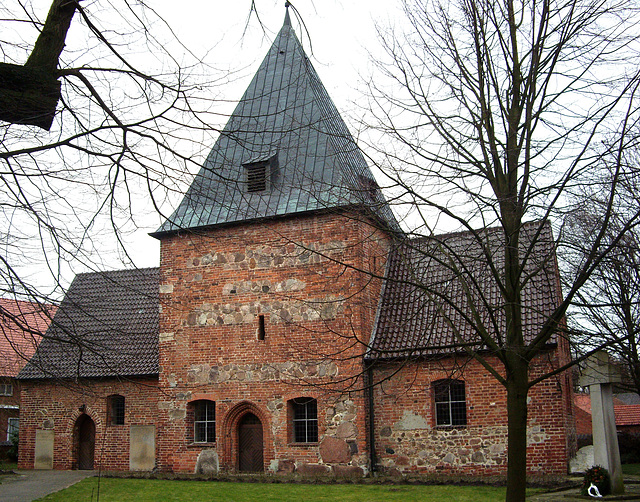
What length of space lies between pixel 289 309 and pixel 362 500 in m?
6.11

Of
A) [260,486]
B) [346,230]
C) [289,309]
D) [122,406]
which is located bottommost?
[260,486]

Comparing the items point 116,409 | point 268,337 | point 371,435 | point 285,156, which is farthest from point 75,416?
point 285,156

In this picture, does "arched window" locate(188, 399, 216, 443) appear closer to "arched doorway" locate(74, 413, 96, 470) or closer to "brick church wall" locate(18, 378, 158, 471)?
"brick church wall" locate(18, 378, 158, 471)

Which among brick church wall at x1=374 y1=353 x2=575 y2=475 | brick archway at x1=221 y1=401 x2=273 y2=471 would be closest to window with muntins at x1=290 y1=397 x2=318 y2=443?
brick archway at x1=221 y1=401 x2=273 y2=471

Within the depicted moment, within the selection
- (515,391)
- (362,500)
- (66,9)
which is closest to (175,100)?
(66,9)

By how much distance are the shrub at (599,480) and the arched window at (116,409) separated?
13912mm

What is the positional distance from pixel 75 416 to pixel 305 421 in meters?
8.16

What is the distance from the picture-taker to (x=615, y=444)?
12.6m

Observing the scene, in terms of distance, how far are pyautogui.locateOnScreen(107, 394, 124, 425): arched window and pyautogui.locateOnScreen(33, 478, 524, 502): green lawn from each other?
194 inches

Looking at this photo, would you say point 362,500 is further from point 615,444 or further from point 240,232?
point 240,232

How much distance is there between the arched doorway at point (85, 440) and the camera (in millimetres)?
21031

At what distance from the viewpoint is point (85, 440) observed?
2125cm

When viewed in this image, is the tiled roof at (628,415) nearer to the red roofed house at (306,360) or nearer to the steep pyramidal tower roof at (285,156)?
the red roofed house at (306,360)

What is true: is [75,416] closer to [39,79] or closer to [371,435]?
[371,435]
